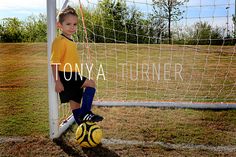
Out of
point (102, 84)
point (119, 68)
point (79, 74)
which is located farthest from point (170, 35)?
point (119, 68)

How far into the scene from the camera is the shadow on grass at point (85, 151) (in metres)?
3.29

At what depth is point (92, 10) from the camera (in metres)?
5.17

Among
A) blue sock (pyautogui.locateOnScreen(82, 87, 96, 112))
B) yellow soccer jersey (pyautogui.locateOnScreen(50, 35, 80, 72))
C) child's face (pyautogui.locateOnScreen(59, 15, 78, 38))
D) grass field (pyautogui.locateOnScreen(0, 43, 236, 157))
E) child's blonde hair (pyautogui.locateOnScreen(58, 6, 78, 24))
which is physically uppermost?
child's blonde hair (pyautogui.locateOnScreen(58, 6, 78, 24))

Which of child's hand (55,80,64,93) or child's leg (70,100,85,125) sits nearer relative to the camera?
child's hand (55,80,64,93)

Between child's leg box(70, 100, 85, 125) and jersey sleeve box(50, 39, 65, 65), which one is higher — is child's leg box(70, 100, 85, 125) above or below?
below

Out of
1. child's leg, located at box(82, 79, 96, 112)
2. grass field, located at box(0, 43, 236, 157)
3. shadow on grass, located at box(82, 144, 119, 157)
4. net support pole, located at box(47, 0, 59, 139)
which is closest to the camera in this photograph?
shadow on grass, located at box(82, 144, 119, 157)

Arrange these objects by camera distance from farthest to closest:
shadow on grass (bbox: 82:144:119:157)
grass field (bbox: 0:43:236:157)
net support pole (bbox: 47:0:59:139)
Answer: net support pole (bbox: 47:0:59:139) → grass field (bbox: 0:43:236:157) → shadow on grass (bbox: 82:144:119:157)

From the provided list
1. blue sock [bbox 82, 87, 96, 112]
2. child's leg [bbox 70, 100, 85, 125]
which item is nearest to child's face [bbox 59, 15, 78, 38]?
blue sock [bbox 82, 87, 96, 112]

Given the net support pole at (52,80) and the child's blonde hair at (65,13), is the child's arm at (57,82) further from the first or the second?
the child's blonde hair at (65,13)

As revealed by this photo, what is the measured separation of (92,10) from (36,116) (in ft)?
6.02

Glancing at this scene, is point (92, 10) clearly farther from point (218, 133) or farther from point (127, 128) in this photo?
point (218, 133)

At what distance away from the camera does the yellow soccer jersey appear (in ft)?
11.4

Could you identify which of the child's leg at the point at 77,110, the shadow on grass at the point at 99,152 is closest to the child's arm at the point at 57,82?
the child's leg at the point at 77,110

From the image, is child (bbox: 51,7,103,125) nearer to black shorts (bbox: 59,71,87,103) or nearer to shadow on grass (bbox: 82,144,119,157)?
black shorts (bbox: 59,71,87,103)
